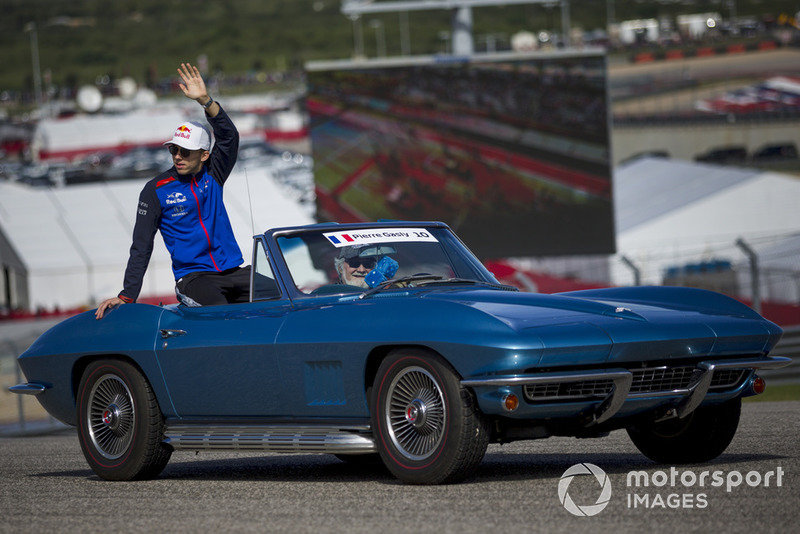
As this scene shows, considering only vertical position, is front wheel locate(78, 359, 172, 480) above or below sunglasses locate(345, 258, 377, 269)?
below

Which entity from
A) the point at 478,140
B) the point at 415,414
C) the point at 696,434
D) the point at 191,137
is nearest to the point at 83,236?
the point at 478,140

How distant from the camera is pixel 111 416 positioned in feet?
22.7

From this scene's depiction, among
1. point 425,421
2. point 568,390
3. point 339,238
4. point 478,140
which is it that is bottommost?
point 478,140

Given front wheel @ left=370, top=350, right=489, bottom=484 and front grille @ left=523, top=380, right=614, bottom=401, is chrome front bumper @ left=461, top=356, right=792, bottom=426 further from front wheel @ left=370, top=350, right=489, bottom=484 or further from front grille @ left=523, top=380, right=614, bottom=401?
front wheel @ left=370, top=350, right=489, bottom=484

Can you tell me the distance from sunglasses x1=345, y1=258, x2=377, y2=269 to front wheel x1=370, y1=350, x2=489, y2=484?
2.76ft

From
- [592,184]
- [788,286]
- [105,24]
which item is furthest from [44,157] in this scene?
A: [105,24]

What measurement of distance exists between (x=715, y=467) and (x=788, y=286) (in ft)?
38.2

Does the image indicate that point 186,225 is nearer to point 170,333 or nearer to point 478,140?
point 170,333

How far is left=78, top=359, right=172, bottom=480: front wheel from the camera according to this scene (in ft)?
22.1

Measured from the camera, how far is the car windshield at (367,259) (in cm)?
635

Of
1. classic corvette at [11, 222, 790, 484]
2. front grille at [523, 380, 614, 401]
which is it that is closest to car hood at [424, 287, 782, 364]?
classic corvette at [11, 222, 790, 484]

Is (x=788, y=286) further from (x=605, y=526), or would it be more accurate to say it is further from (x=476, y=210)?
(x=605, y=526)

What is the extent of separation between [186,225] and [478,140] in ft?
67.7

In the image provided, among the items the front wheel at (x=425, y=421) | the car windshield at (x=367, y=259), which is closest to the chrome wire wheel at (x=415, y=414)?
the front wheel at (x=425, y=421)
